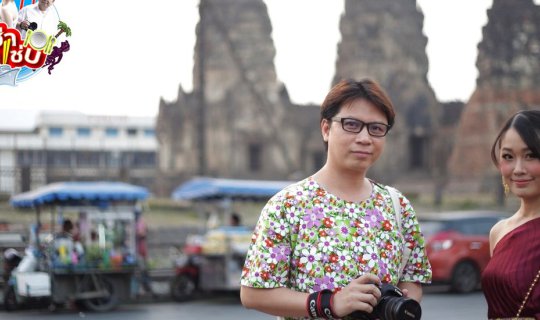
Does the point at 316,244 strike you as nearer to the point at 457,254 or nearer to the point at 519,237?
the point at 519,237

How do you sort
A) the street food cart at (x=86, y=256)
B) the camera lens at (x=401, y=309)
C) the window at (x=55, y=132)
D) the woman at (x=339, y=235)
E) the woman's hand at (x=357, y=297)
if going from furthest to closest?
the window at (x=55, y=132), the street food cart at (x=86, y=256), the woman at (x=339, y=235), the woman's hand at (x=357, y=297), the camera lens at (x=401, y=309)

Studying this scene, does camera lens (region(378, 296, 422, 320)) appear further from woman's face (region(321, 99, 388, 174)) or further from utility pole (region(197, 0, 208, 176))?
utility pole (region(197, 0, 208, 176))

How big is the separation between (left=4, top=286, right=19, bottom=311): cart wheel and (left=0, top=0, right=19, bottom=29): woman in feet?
25.2

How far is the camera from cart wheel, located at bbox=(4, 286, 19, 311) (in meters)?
12.7

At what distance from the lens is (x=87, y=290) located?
1270cm

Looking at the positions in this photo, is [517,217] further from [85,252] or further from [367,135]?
[85,252]

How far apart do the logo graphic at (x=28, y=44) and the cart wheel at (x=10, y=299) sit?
7583 millimetres

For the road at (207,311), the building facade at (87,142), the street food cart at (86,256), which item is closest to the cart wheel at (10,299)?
the street food cart at (86,256)

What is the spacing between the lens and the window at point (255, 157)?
4747cm

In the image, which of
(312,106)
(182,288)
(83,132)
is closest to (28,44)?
(182,288)

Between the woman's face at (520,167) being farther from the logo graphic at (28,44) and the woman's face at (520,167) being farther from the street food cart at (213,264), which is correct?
the street food cart at (213,264)

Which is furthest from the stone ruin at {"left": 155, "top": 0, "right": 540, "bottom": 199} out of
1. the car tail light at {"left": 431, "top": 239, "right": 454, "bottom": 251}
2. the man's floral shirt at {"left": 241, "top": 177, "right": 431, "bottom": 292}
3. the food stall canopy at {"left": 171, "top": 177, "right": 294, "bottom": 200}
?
the man's floral shirt at {"left": 241, "top": 177, "right": 431, "bottom": 292}

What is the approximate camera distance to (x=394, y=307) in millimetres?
2688

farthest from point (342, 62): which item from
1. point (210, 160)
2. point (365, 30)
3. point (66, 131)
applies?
point (66, 131)
